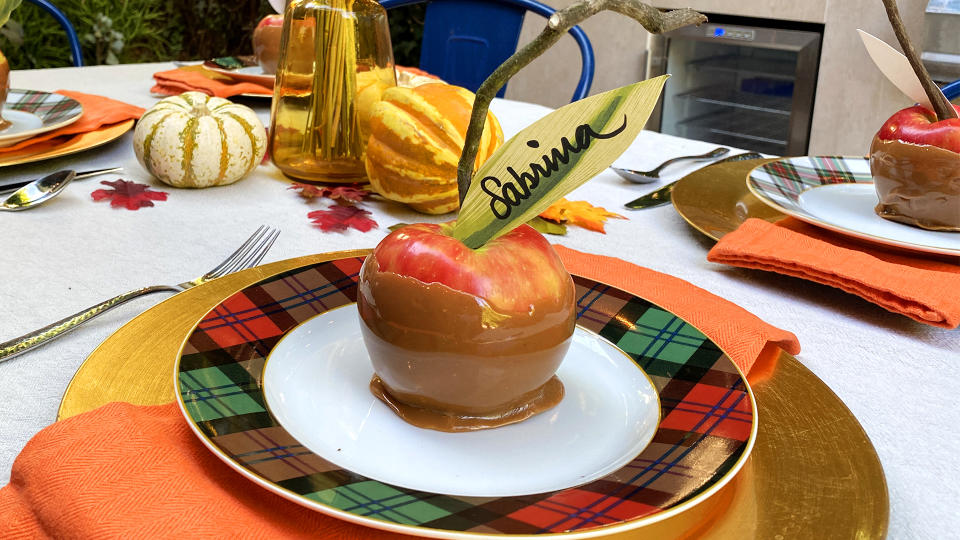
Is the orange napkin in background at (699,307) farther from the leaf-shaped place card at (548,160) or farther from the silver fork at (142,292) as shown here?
the silver fork at (142,292)

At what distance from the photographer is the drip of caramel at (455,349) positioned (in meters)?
0.46

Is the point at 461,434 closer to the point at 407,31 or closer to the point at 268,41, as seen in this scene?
the point at 268,41

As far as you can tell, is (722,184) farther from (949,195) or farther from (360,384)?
(360,384)

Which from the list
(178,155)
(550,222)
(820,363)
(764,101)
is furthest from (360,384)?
(764,101)

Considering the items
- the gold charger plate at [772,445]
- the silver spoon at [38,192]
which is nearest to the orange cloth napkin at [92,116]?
the silver spoon at [38,192]

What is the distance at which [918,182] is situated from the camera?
846mm

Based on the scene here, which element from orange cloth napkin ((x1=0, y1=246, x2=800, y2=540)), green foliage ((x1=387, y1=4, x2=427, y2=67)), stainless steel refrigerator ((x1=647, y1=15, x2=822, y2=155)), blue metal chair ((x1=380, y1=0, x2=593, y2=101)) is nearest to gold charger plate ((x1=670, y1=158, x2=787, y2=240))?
orange cloth napkin ((x1=0, y1=246, x2=800, y2=540))

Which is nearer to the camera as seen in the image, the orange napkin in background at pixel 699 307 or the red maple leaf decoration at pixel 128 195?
the orange napkin in background at pixel 699 307

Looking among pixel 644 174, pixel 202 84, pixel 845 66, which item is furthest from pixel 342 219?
pixel 845 66

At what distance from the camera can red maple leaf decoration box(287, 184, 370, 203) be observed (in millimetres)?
1028

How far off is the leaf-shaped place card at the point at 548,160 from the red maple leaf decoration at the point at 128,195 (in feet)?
2.09

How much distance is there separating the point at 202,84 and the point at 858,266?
45.2 inches

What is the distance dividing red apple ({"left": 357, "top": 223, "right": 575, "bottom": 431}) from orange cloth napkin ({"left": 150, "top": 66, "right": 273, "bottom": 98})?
1063mm

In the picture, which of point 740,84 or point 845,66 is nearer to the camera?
point 845,66
